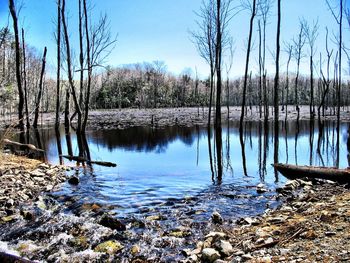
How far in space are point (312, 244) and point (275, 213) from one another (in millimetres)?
2005

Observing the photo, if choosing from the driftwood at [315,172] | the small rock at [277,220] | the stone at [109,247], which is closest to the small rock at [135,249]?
the stone at [109,247]

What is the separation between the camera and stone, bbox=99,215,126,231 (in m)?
5.66

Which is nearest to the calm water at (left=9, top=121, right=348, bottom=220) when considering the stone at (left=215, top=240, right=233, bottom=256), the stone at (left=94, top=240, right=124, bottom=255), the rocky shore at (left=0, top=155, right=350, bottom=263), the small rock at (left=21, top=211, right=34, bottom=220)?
the rocky shore at (left=0, top=155, right=350, bottom=263)

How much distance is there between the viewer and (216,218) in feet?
19.4

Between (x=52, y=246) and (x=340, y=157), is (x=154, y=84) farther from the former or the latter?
(x=52, y=246)

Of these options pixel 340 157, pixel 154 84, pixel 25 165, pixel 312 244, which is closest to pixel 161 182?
pixel 25 165

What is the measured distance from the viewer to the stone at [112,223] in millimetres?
5659

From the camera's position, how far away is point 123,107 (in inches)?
3457

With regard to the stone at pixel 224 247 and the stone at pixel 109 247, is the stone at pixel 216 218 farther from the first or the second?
the stone at pixel 109 247

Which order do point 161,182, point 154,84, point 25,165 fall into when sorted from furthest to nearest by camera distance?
1. point 154,84
2. point 25,165
3. point 161,182

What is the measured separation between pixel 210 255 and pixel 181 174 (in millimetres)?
6313

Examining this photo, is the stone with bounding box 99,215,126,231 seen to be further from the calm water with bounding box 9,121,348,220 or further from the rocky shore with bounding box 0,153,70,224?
the rocky shore with bounding box 0,153,70,224

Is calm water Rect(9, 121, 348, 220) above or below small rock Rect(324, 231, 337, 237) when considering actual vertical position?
below

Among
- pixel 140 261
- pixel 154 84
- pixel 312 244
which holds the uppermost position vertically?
pixel 154 84
